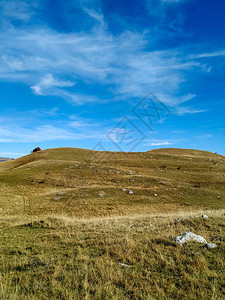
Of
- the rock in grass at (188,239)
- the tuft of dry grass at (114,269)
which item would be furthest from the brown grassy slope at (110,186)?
the rock in grass at (188,239)

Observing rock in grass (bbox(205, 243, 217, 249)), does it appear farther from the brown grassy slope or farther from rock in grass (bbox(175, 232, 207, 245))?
the brown grassy slope

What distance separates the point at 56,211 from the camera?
3069 centimetres

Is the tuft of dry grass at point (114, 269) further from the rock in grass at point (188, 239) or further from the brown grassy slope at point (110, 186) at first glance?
the brown grassy slope at point (110, 186)

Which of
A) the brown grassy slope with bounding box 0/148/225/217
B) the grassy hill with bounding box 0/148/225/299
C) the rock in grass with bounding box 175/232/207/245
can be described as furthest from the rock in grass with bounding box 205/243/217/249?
the brown grassy slope with bounding box 0/148/225/217

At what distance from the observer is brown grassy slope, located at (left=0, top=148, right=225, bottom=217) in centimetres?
3266

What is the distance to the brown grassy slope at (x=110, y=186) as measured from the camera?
107 ft

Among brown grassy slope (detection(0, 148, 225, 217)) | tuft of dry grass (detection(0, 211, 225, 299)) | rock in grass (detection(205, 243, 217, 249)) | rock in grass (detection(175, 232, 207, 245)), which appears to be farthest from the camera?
brown grassy slope (detection(0, 148, 225, 217))

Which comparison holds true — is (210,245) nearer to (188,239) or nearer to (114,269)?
(188,239)

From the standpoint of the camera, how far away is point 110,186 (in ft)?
139

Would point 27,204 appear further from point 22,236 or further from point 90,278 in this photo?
point 90,278

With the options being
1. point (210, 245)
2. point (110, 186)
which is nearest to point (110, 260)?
point (210, 245)

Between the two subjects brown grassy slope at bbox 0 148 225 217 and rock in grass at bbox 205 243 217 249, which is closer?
rock in grass at bbox 205 243 217 249

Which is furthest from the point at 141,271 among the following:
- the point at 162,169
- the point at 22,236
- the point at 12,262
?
the point at 162,169

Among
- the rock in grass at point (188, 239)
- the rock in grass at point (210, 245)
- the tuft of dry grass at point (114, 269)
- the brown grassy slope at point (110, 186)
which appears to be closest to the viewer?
the tuft of dry grass at point (114, 269)
